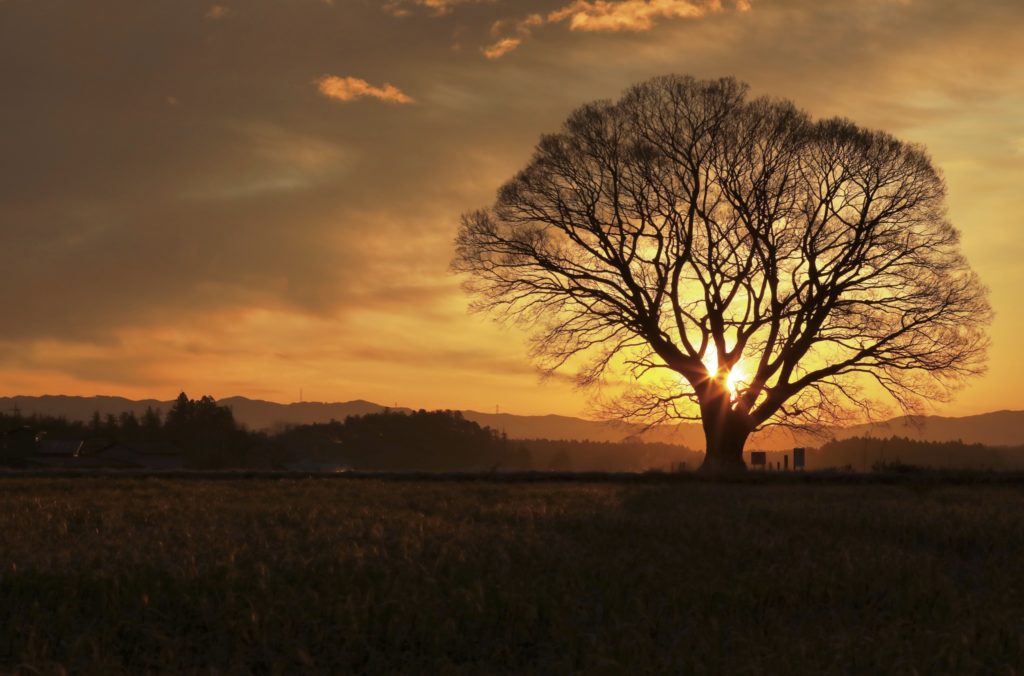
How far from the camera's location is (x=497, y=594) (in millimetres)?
7578

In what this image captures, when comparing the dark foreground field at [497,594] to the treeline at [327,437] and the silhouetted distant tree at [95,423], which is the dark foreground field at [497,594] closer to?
the treeline at [327,437]

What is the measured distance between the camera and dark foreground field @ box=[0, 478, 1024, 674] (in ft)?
20.9

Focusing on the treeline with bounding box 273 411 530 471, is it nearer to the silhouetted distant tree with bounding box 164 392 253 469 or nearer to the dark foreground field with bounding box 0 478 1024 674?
the silhouetted distant tree with bounding box 164 392 253 469

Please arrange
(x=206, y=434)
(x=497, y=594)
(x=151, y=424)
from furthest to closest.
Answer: (x=151, y=424) → (x=206, y=434) → (x=497, y=594)

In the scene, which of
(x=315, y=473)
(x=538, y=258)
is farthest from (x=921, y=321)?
(x=315, y=473)

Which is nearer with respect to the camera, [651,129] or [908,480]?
[908,480]

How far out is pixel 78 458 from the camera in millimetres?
108500

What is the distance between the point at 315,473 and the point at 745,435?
14715 millimetres

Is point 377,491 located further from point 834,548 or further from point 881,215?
point 881,215

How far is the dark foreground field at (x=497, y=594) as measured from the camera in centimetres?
638

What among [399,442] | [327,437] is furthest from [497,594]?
[327,437]

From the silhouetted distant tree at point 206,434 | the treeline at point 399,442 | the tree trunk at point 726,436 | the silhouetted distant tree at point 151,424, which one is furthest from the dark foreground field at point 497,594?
the silhouetted distant tree at point 151,424

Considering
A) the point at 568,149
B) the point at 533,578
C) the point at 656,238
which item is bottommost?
the point at 533,578

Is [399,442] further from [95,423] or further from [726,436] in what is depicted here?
[726,436]
